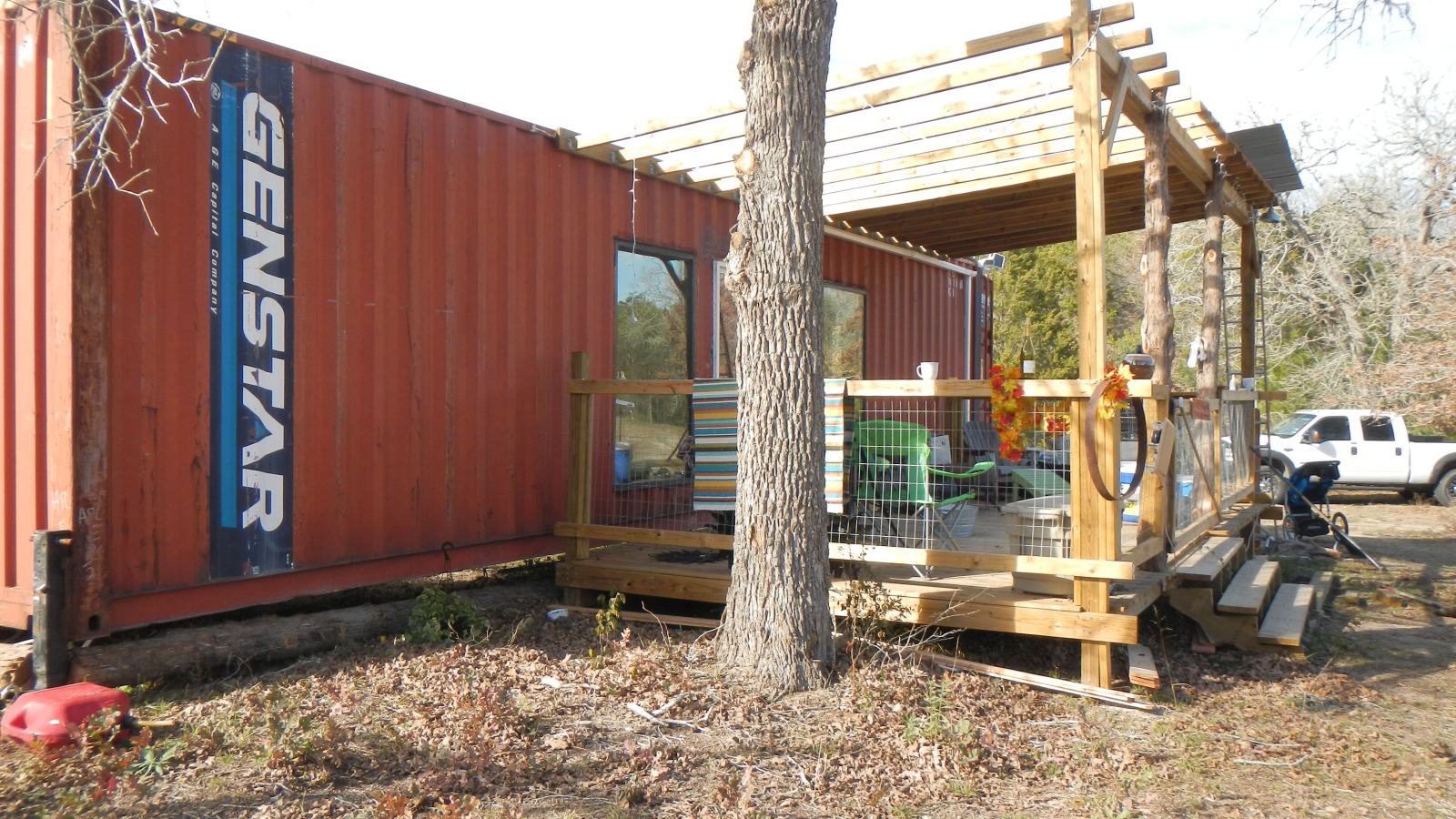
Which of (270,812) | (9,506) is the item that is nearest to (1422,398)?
(270,812)

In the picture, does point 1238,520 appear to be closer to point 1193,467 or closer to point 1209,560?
point 1193,467

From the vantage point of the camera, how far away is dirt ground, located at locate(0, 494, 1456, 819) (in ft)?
10.9

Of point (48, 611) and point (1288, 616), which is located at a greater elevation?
point (48, 611)

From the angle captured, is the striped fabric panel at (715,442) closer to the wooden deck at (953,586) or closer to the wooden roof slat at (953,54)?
the wooden deck at (953,586)

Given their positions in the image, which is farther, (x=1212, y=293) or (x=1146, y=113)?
(x=1212, y=293)

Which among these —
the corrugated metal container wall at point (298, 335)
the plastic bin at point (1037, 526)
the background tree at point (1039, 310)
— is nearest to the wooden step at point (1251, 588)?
the plastic bin at point (1037, 526)

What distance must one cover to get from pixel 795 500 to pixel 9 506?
11.3ft

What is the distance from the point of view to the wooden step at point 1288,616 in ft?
17.4

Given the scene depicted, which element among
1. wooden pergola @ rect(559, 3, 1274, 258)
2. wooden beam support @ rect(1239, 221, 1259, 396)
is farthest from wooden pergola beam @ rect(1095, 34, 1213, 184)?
wooden beam support @ rect(1239, 221, 1259, 396)

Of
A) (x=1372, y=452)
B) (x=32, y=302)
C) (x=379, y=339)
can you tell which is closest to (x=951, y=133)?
(x=379, y=339)

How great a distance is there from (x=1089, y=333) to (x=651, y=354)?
3.48 m

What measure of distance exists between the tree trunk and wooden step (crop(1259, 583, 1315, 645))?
107 inches

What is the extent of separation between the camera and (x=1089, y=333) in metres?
4.76

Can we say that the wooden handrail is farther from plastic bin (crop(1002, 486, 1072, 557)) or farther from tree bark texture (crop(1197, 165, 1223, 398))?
tree bark texture (crop(1197, 165, 1223, 398))
